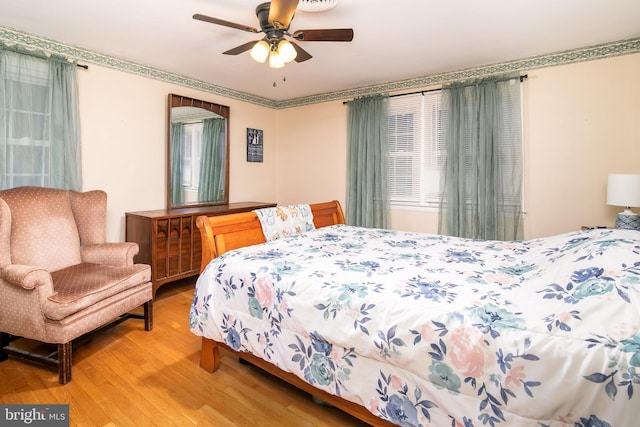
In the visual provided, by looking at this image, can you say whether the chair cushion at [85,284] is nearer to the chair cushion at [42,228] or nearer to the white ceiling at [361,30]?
the chair cushion at [42,228]

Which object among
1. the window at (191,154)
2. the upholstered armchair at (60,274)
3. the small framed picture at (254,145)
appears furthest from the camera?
the small framed picture at (254,145)

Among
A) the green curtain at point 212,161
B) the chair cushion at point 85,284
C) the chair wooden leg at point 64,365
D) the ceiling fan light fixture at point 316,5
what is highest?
the ceiling fan light fixture at point 316,5

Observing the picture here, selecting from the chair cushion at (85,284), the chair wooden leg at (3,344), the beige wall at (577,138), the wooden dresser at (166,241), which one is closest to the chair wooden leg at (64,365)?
the chair cushion at (85,284)

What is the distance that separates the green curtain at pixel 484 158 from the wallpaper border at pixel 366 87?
0.16m

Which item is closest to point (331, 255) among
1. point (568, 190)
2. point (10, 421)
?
point (10, 421)

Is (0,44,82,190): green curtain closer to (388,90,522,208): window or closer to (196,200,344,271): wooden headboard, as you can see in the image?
(196,200,344,271): wooden headboard

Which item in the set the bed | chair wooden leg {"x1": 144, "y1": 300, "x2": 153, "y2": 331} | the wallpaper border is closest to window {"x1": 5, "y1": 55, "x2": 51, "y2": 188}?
the wallpaper border

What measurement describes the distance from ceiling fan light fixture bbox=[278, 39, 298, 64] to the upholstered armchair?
6.13 ft

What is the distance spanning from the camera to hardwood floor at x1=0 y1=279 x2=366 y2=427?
1675mm

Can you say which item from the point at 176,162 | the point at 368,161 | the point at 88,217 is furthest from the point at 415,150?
the point at 88,217

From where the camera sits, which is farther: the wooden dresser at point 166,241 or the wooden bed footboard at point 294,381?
the wooden dresser at point 166,241

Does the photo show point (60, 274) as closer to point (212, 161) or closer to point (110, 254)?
point (110, 254)

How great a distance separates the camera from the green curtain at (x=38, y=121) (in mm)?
2713

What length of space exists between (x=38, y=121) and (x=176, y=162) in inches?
49.8
